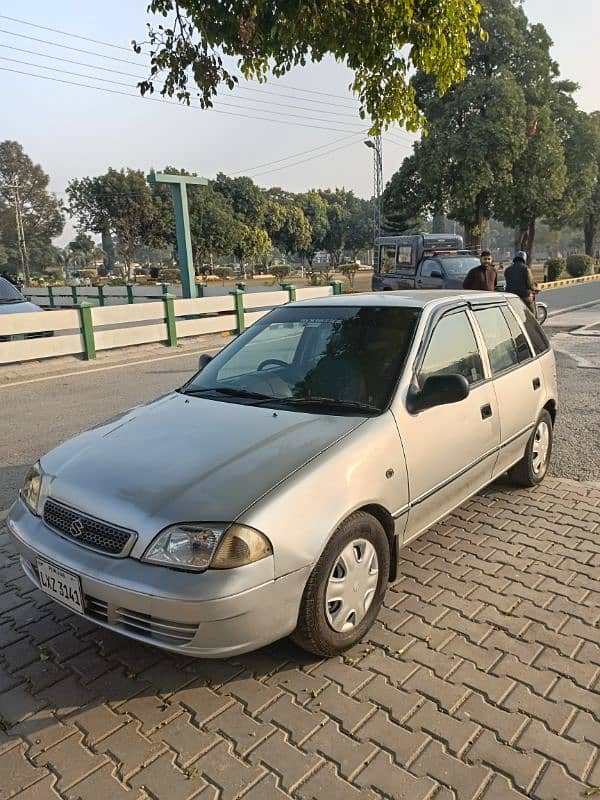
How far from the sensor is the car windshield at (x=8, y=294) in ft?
40.6

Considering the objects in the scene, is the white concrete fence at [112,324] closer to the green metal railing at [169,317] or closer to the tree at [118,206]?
the green metal railing at [169,317]

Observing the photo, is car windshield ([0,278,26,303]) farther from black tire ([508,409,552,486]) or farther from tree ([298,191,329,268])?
tree ([298,191,329,268])

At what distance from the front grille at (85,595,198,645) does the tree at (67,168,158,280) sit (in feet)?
164

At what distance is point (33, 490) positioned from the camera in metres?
→ 2.93

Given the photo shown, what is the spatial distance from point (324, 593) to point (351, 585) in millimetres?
194

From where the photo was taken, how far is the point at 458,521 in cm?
417

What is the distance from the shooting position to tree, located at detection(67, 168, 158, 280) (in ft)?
164

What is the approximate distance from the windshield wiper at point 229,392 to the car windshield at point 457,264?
47.0ft

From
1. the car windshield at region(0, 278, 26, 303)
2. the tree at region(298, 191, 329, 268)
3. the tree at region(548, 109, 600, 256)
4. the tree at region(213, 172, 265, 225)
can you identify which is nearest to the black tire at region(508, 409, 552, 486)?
the car windshield at region(0, 278, 26, 303)

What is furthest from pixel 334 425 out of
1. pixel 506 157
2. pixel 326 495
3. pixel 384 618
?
pixel 506 157

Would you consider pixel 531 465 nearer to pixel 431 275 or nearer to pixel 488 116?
pixel 431 275

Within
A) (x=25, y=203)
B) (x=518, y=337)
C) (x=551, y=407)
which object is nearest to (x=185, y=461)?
(x=518, y=337)

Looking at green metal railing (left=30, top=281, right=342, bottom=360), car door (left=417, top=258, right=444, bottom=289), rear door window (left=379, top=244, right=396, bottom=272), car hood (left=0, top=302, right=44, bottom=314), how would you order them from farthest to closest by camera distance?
1. rear door window (left=379, top=244, right=396, bottom=272)
2. car door (left=417, top=258, right=444, bottom=289)
3. car hood (left=0, top=302, right=44, bottom=314)
4. green metal railing (left=30, top=281, right=342, bottom=360)

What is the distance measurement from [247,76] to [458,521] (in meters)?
5.15
